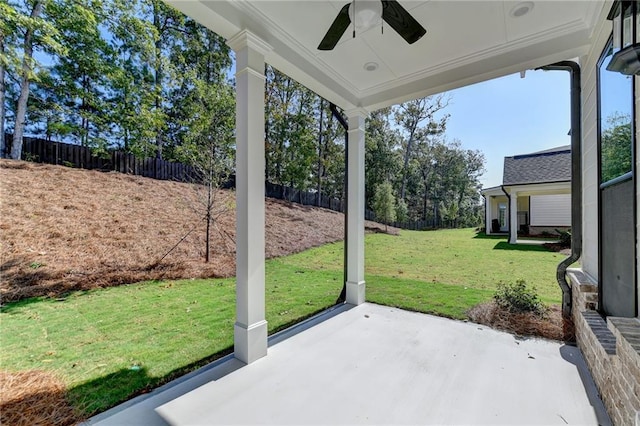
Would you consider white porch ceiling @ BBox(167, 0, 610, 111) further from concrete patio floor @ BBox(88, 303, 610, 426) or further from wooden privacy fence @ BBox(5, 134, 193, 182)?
wooden privacy fence @ BBox(5, 134, 193, 182)

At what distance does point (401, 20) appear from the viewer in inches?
67.3

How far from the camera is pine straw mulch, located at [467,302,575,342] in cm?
285

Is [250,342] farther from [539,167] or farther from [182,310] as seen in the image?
[539,167]

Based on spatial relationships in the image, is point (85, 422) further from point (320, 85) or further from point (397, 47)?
point (397, 47)

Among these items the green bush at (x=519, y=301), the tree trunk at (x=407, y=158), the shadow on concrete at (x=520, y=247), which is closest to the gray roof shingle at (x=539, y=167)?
the shadow on concrete at (x=520, y=247)

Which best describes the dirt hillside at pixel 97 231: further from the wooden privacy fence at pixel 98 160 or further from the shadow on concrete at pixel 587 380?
the shadow on concrete at pixel 587 380

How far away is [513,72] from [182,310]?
4728 millimetres

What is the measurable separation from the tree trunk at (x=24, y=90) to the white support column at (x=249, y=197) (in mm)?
3808

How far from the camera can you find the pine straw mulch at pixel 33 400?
64.1 inches

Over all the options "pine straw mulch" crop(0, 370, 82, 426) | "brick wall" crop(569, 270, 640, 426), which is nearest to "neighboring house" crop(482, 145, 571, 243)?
"brick wall" crop(569, 270, 640, 426)

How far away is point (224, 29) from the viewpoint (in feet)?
7.13

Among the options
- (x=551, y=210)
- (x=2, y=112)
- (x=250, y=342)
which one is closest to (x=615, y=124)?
(x=250, y=342)

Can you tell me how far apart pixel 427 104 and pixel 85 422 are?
527 inches

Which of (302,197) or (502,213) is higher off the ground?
(302,197)
